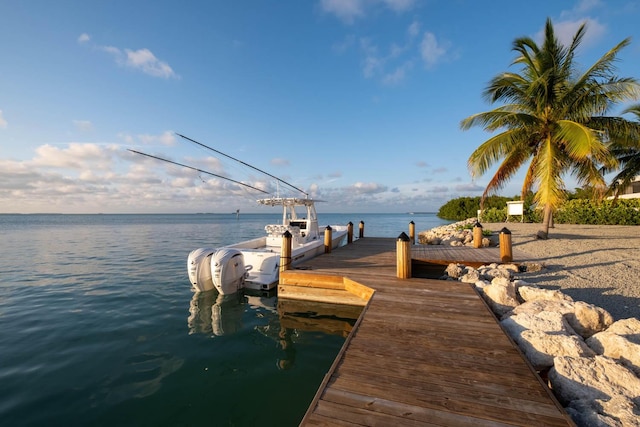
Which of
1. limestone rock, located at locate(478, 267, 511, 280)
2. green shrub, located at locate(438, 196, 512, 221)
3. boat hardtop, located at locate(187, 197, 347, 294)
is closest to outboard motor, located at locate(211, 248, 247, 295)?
boat hardtop, located at locate(187, 197, 347, 294)

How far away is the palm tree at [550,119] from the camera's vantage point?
9617 mm

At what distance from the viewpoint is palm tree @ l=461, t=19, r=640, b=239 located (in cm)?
962

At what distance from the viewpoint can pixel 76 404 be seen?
148 inches

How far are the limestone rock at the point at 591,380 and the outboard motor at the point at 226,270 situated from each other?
23.5ft

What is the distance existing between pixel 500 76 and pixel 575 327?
11.7 metres

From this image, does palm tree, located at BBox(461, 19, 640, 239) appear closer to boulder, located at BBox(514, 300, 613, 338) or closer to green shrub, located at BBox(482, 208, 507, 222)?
boulder, located at BBox(514, 300, 613, 338)

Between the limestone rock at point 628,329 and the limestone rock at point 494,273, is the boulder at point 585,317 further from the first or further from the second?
the limestone rock at point 494,273

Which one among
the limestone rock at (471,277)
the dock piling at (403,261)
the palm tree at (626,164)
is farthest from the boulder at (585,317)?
the palm tree at (626,164)

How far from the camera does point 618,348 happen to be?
3.26 m

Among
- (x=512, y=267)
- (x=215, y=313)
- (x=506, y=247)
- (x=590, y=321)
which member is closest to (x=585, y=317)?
(x=590, y=321)

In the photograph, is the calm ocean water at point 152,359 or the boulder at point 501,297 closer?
the calm ocean water at point 152,359

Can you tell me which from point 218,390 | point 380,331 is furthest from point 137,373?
point 380,331

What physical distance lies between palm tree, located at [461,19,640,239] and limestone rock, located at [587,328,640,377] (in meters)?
7.64

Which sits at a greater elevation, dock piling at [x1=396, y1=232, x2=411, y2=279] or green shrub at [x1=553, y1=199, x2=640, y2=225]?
green shrub at [x1=553, y1=199, x2=640, y2=225]
